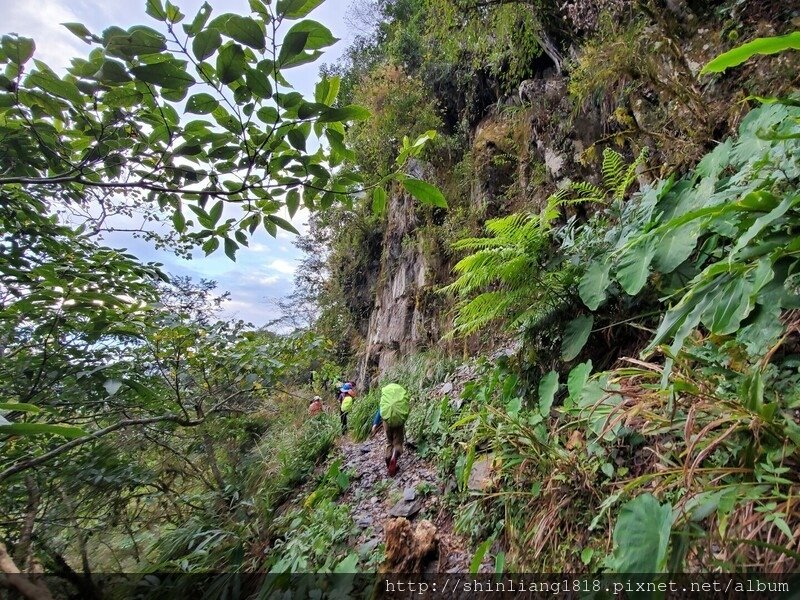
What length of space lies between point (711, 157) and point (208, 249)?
2.17 metres

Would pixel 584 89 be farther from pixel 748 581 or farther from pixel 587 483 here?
pixel 748 581

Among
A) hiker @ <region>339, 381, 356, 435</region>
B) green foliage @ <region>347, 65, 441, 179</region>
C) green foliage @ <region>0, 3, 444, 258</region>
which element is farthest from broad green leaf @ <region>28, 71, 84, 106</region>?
green foliage @ <region>347, 65, 441, 179</region>

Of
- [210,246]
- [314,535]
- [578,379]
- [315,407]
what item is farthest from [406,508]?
[315,407]

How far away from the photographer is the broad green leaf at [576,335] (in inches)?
74.3

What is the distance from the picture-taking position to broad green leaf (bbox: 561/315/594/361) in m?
1.89

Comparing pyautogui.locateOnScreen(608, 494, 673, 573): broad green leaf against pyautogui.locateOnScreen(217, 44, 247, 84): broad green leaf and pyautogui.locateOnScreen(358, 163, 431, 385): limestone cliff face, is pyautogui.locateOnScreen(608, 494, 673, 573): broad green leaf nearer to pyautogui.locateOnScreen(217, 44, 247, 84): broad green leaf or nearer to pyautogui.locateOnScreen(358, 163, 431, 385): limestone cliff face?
pyautogui.locateOnScreen(217, 44, 247, 84): broad green leaf

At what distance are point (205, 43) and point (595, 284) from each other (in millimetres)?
1839

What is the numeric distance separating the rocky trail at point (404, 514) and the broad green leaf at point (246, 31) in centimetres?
209

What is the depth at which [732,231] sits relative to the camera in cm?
136

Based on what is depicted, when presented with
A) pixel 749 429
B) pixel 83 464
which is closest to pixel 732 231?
pixel 749 429

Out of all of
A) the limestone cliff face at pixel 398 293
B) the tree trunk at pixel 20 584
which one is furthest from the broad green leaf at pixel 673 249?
the limestone cliff face at pixel 398 293

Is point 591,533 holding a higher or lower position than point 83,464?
lower

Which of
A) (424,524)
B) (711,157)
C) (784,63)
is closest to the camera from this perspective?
(711,157)

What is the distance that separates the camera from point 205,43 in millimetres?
686
